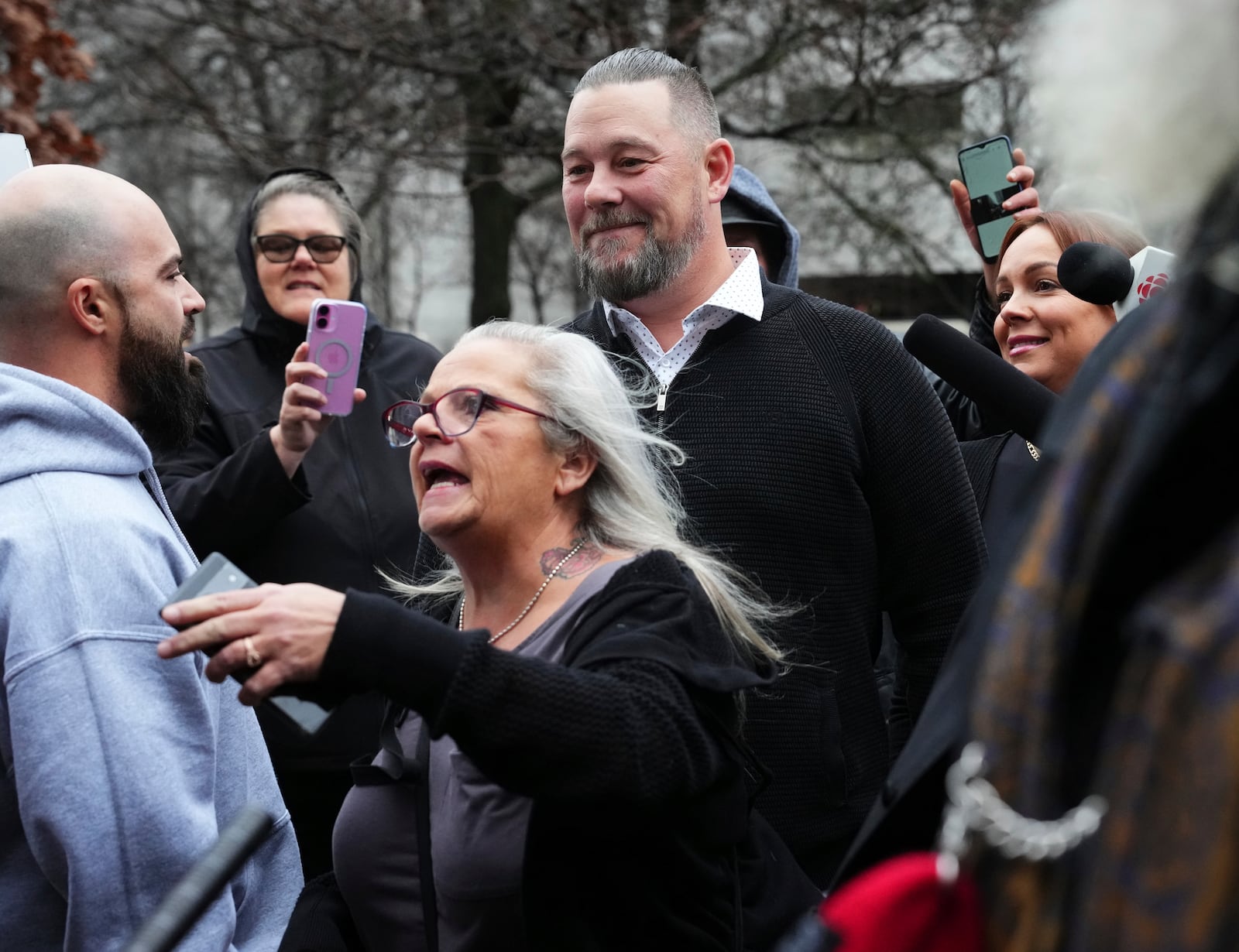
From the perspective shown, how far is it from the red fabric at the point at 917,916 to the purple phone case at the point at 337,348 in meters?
2.65

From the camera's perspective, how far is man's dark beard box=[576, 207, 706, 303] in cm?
317

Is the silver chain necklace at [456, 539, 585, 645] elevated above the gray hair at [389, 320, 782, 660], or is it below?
below

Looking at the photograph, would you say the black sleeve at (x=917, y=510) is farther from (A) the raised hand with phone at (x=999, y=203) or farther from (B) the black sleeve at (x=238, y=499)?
(B) the black sleeve at (x=238, y=499)

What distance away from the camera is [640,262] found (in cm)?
318

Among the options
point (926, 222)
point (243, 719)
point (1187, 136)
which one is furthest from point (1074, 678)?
point (926, 222)

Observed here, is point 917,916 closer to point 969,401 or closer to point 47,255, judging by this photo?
point 47,255

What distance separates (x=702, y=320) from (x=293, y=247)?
1740 mm

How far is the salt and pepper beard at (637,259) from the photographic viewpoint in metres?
3.17

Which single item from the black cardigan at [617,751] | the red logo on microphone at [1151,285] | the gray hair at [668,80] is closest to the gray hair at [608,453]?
the black cardigan at [617,751]

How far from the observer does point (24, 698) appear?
220 centimetres

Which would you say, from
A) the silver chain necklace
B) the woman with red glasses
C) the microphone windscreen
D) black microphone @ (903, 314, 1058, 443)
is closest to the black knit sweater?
the woman with red glasses

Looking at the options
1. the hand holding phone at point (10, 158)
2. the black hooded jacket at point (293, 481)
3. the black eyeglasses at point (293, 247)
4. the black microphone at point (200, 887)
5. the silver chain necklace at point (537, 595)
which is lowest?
the black hooded jacket at point (293, 481)

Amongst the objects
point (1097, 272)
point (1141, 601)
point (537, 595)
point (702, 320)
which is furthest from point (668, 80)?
point (1141, 601)

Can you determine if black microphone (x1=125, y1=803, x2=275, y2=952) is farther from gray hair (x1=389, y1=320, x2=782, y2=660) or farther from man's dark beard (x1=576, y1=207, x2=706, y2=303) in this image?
man's dark beard (x1=576, y1=207, x2=706, y2=303)
